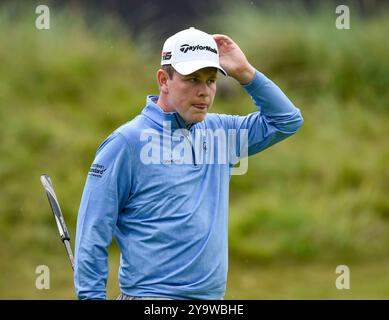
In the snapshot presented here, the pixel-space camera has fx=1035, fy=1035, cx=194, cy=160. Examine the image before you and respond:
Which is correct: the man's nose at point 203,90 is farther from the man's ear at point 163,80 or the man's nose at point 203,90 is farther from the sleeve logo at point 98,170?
the sleeve logo at point 98,170

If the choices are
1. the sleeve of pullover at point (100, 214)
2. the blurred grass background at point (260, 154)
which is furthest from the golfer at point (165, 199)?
the blurred grass background at point (260, 154)

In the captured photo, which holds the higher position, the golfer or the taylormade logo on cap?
the taylormade logo on cap

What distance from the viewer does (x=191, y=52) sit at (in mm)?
4742

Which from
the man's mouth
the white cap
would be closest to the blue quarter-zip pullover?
the man's mouth

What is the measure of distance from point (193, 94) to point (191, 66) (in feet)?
0.45

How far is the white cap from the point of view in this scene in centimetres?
473

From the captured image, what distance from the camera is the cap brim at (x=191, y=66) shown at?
4699 millimetres

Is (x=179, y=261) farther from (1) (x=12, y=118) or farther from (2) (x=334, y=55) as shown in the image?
(2) (x=334, y=55)

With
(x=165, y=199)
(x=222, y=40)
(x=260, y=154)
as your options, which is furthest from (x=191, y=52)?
(x=260, y=154)

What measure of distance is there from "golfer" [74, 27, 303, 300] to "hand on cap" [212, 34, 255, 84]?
212 millimetres

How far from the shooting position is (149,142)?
15.5 ft

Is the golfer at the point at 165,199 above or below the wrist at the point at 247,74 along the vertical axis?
below

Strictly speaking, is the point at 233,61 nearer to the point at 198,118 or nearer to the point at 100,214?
the point at 198,118

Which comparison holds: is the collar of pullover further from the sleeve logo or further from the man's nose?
the sleeve logo
